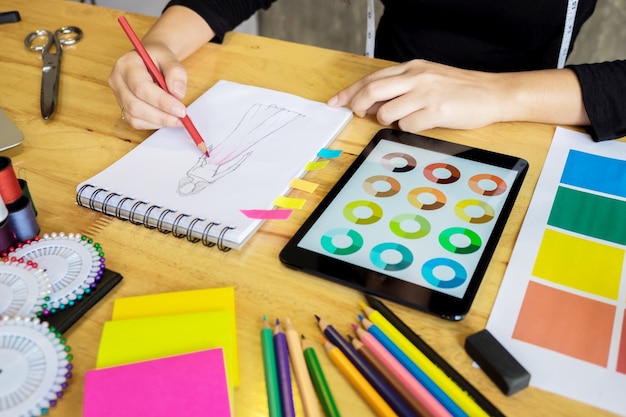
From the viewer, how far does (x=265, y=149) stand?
758mm

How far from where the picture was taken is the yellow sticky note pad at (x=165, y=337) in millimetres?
504

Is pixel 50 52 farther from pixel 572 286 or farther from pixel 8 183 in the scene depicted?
pixel 572 286

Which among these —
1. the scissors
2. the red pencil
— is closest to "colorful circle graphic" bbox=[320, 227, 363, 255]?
the red pencil

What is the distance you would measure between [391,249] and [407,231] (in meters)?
0.03

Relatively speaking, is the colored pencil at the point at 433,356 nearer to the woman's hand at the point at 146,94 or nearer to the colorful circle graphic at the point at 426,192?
the colorful circle graphic at the point at 426,192

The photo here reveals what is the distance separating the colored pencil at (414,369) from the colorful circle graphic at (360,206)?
0.14 m

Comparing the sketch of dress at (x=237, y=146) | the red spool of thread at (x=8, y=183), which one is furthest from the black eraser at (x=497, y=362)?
the red spool of thread at (x=8, y=183)

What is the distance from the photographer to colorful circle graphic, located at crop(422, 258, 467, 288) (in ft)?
1.88

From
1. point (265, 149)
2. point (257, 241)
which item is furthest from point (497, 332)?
point (265, 149)

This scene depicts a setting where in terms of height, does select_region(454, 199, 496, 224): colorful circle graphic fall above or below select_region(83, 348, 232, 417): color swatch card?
above

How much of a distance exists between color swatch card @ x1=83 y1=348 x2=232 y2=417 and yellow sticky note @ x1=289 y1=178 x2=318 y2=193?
255 mm

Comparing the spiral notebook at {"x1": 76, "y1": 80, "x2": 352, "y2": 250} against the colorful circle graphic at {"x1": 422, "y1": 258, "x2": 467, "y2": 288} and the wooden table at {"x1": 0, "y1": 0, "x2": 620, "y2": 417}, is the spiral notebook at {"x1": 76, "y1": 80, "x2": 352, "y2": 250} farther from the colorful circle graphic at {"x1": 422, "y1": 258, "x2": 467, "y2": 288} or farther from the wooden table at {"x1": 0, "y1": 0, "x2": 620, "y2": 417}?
the colorful circle graphic at {"x1": 422, "y1": 258, "x2": 467, "y2": 288}

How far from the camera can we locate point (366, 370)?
488 millimetres

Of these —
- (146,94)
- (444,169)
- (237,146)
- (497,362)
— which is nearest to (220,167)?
(237,146)
